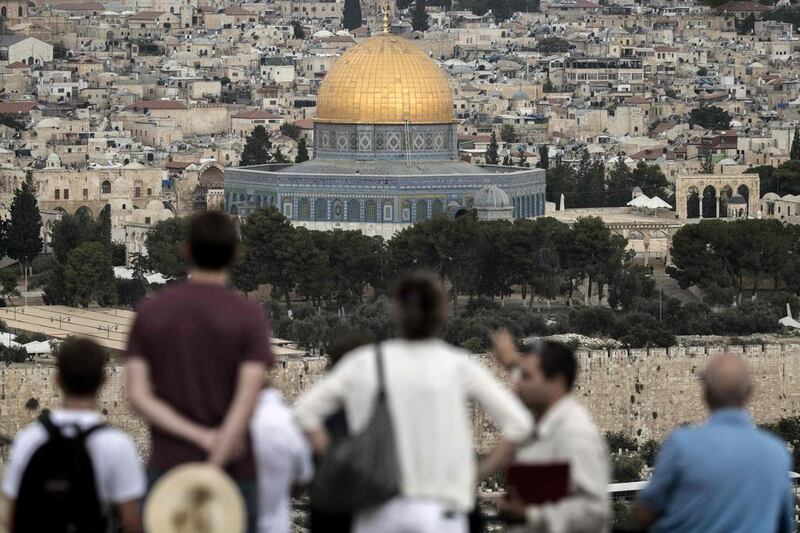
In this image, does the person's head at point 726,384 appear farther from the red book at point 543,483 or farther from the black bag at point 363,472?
the black bag at point 363,472

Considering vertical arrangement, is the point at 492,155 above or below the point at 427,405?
above

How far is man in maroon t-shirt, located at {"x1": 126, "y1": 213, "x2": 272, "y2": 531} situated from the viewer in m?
11.8

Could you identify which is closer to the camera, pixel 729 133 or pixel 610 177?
pixel 610 177

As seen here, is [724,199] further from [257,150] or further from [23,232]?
[23,232]

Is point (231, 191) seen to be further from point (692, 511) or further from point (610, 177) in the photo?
point (692, 511)

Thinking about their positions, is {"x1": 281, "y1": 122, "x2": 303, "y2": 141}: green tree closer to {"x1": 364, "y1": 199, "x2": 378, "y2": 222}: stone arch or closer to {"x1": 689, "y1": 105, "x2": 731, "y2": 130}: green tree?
{"x1": 689, "y1": 105, "x2": 731, "y2": 130}: green tree

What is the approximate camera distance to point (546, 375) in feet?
40.4

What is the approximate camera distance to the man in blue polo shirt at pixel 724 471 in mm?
12109

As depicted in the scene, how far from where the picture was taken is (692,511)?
12.2m

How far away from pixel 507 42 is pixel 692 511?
4702 inches

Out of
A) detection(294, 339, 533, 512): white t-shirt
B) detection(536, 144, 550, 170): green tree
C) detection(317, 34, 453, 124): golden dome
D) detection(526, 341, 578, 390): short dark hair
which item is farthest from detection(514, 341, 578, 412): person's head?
detection(536, 144, 550, 170): green tree

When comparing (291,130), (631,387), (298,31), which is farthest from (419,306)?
(298,31)

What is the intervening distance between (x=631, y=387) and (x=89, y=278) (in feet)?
47.7

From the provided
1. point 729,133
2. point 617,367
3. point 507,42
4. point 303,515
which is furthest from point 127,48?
point 303,515
